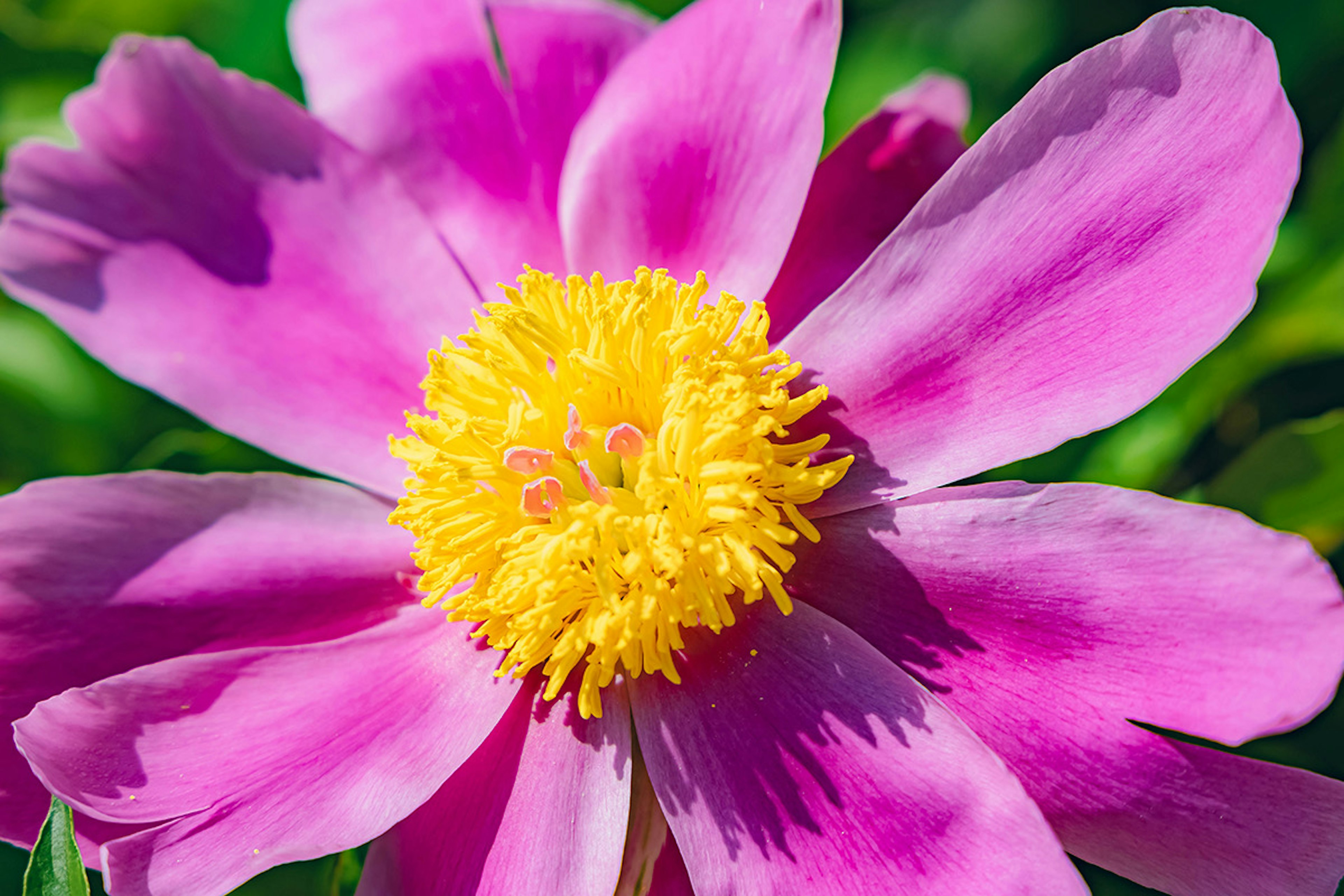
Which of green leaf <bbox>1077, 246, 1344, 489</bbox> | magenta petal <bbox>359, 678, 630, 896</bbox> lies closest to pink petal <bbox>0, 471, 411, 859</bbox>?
magenta petal <bbox>359, 678, 630, 896</bbox>

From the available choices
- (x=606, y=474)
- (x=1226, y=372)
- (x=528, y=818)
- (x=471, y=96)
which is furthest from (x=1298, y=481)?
(x=471, y=96)

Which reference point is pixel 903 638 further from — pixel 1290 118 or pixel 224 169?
pixel 224 169

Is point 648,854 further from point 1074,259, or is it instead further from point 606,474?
point 1074,259

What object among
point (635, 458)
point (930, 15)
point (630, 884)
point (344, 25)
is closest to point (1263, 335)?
point (930, 15)

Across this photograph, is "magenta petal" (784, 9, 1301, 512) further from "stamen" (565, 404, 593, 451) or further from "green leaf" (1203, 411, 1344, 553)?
"green leaf" (1203, 411, 1344, 553)

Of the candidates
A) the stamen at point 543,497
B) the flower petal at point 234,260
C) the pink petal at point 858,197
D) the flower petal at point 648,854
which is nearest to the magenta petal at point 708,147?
the pink petal at point 858,197
